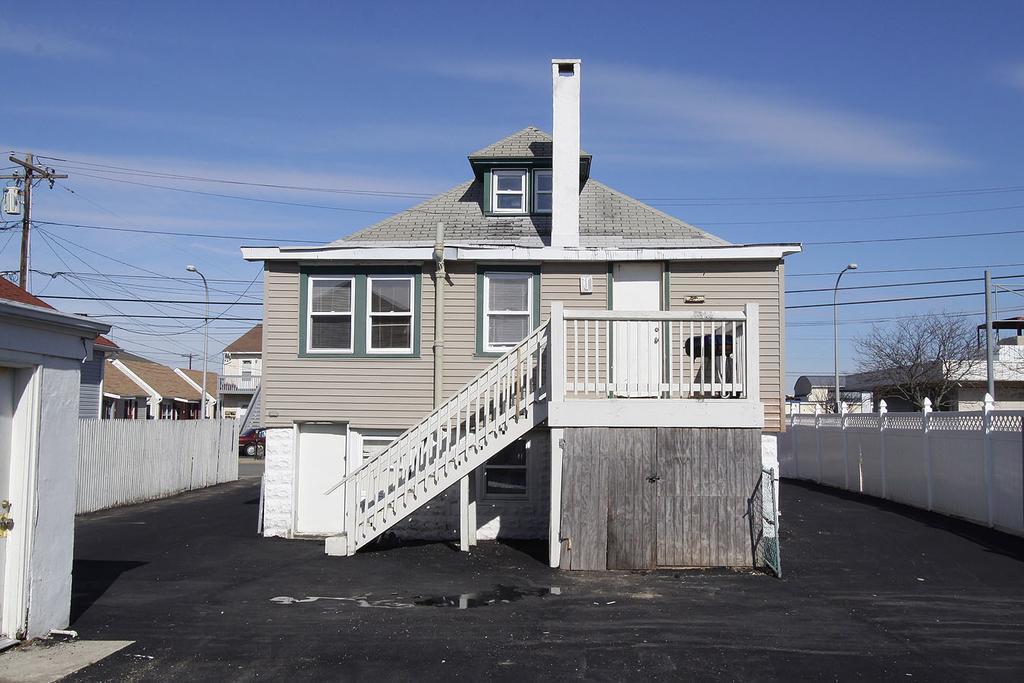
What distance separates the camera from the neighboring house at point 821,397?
22136 millimetres

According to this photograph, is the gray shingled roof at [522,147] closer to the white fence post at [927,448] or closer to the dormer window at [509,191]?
the dormer window at [509,191]

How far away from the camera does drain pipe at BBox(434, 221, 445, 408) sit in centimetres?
1408

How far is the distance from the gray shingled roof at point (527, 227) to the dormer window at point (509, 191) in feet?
0.91

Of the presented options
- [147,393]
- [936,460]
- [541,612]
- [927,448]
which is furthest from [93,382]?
[936,460]

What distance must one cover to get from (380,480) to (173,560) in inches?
121

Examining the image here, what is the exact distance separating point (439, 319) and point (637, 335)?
3718 mm

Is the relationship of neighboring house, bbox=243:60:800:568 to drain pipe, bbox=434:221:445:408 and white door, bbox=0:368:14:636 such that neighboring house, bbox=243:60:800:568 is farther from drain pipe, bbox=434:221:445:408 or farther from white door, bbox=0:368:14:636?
white door, bbox=0:368:14:636

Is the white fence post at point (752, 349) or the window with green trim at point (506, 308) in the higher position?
the window with green trim at point (506, 308)

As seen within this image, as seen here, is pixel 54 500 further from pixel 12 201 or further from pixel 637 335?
pixel 12 201

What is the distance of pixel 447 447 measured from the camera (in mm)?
12555

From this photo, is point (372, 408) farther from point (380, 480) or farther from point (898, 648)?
point (898, 648)

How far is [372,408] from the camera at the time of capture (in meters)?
14.5

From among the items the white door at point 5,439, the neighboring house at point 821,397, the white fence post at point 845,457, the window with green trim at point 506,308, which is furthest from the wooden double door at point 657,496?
the white fence post at point 845,457

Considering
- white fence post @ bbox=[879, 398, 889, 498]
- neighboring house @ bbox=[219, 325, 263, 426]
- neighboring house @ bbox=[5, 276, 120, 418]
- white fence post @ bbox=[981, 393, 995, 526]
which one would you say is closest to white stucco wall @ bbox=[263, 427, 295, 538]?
white fence post @ bbox=[981, 393, 995, 526]
